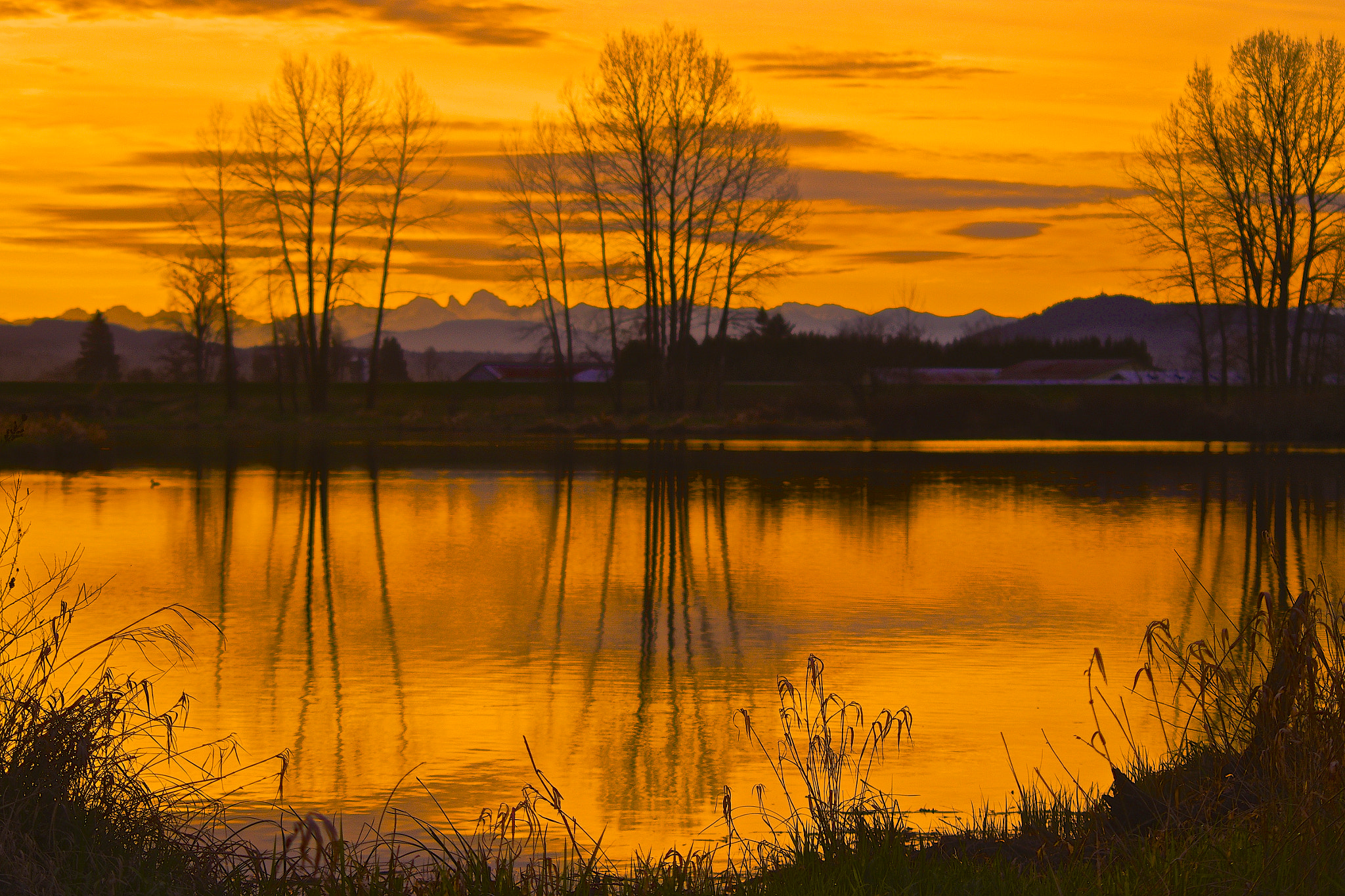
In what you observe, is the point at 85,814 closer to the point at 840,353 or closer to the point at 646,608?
the point at 646,608

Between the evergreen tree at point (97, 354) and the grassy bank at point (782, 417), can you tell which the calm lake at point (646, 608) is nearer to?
the grassy bank at point (782, 417)

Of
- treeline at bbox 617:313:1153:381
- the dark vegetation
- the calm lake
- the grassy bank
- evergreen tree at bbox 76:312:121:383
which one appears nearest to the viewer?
the calm lake

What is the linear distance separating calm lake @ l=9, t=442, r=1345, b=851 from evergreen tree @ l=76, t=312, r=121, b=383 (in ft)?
484

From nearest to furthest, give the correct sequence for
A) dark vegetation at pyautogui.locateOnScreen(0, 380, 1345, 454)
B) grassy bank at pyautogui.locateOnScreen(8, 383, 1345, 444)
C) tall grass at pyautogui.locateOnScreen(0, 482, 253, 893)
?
1. tall grass at pyautogui.locateOnScreen(0, 482, 253, 893)
2. dark vegetation at pyautogui.locateOnScreen(0, 380, 1345, 454)
3. grassy bank at pyautogui.locateOnScreen(8, 383, 1345, 444)

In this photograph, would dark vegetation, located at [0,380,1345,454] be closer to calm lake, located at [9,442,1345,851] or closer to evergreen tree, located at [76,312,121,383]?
calm lake, located at [9,442,1345,851]

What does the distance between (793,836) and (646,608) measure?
708cm

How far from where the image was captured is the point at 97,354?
171750mm

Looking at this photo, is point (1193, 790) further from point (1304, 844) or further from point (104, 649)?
point (104, 649)

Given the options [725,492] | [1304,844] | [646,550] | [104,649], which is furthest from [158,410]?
[1304,844]

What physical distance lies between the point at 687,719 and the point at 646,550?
8.33 m

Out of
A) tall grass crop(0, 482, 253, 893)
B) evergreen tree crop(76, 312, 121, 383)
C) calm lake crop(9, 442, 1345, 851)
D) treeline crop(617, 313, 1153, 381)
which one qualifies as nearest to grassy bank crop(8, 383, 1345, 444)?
treeline crop(617, 313, 1153, 381)

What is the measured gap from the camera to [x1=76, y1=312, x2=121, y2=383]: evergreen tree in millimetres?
163000

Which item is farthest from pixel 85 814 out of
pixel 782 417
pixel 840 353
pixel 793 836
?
pixel 840 353

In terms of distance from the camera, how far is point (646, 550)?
55.0 ft
